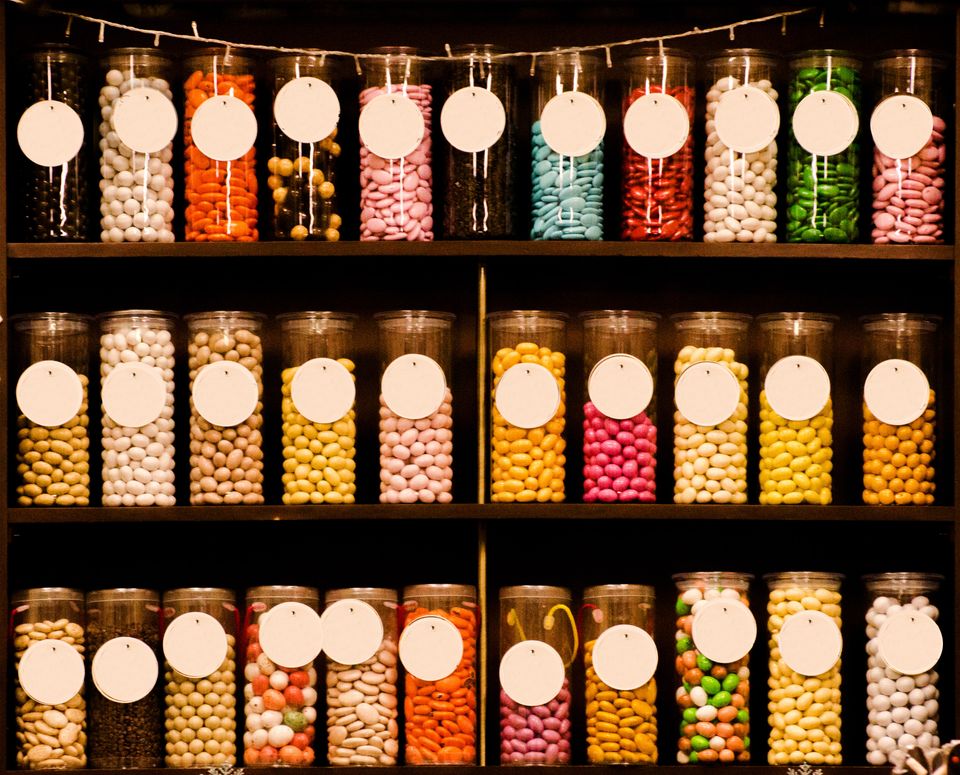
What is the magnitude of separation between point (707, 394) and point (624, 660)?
0.43m

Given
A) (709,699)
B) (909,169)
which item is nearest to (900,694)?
(709,699)

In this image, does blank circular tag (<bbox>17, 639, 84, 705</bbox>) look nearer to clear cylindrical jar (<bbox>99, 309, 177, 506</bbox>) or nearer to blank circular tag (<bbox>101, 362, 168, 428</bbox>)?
clear cylindrical jar (<bbox>99, 309, 177, 506</bbox>)

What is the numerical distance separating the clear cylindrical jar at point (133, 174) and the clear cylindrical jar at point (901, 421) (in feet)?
3.83

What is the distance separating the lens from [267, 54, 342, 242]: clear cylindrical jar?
201cm

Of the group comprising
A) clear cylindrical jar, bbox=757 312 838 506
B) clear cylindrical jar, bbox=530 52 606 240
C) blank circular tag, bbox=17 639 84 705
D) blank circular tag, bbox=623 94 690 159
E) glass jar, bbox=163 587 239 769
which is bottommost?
glass jar, bbox=163 587 239 769

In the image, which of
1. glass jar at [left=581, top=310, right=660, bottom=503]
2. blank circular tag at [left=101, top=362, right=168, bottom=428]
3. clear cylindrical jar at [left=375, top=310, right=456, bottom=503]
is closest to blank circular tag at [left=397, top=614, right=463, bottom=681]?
clear cylindrical jar at [left=375, top=310, right=456, bottom=503]

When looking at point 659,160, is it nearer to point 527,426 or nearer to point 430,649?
point 527,426

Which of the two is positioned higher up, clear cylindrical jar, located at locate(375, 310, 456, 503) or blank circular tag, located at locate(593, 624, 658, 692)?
clear cylindrical jar, located at locate(375, 310, 456, 503)

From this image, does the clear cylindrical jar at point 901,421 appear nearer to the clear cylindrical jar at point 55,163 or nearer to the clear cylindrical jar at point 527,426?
the clear cylindrical jar at point 527,426

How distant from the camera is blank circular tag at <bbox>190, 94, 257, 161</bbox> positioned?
199 cm

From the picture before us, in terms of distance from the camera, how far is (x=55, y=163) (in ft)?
6.52

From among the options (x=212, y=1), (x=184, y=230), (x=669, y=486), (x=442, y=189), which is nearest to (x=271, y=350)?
(x=184, y=230)

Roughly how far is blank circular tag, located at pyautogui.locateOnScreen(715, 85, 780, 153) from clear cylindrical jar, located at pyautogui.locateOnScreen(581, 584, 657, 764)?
75cm

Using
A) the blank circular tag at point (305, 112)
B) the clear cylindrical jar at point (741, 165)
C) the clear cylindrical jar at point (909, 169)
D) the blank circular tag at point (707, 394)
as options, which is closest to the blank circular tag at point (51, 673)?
the blank circular tag at point (305, 112)
